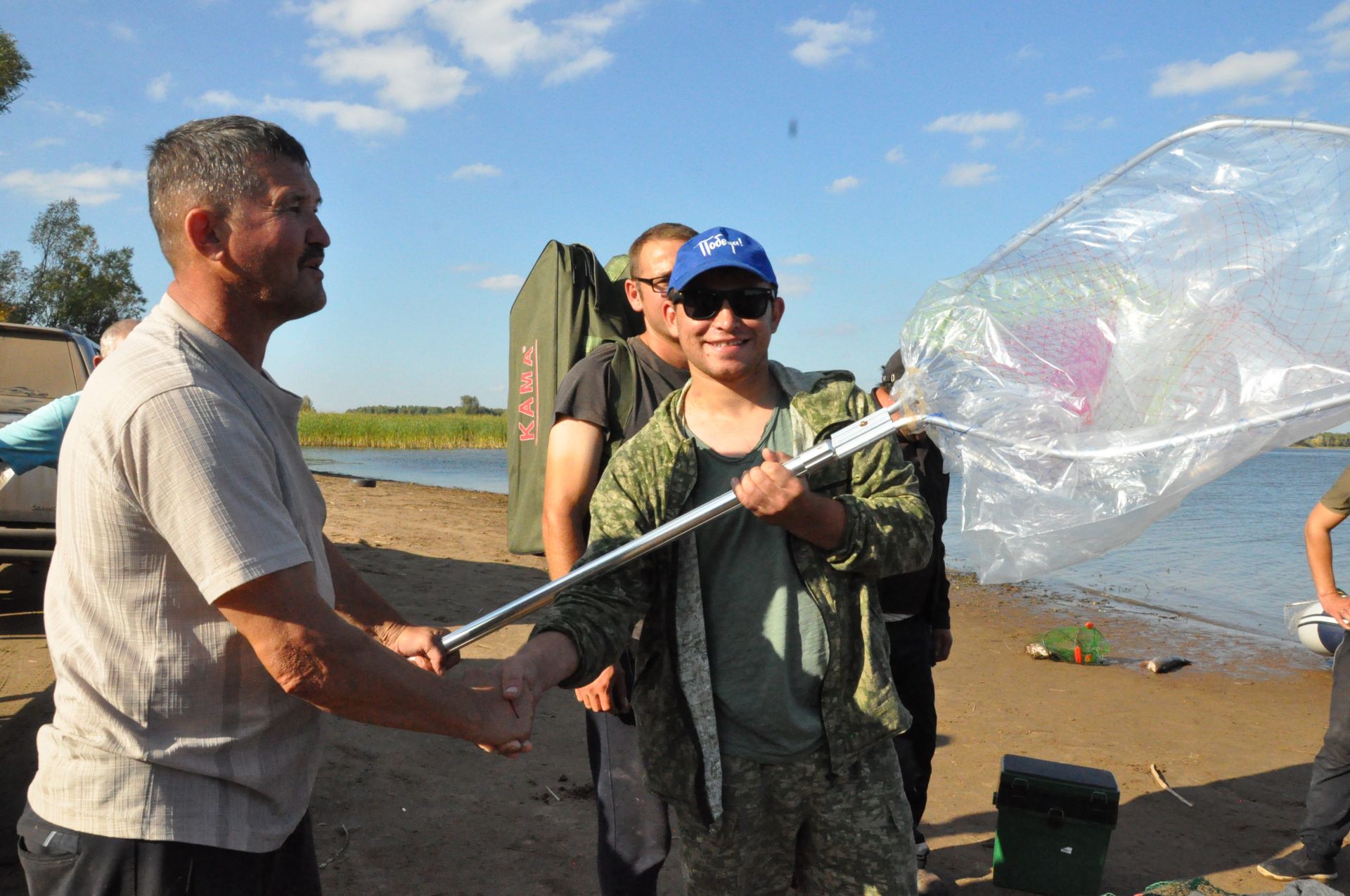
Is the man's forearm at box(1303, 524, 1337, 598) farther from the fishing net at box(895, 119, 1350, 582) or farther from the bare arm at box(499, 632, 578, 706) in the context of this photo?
the bare arm at box(499, 632, 578, 706)

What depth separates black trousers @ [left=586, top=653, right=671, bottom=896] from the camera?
111 inches

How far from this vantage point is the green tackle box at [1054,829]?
12.2 ft

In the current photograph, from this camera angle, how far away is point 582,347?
141 inches

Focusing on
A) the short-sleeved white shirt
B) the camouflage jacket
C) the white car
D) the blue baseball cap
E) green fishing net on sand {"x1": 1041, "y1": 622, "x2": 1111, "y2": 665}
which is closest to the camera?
the short-sleeved white shirt

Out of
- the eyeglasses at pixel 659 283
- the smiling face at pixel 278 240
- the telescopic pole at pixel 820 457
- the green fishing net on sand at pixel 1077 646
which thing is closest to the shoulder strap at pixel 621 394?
the eyeglasses at pixel 659 283

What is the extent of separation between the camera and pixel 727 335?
2211 mm

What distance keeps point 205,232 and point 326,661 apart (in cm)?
77

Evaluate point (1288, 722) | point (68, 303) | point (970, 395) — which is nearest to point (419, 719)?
point (970, 395)

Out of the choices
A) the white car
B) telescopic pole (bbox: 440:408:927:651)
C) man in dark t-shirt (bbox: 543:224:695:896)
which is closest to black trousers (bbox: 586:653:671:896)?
man in dark t-shirt (bbox: 543:224:695:896)

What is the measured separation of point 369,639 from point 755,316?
3.72 ft

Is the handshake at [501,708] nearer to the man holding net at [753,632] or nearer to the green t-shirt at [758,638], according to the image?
the man holding net at [753,632]

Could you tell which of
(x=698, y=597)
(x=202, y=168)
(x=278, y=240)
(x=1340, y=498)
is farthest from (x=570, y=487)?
(x=1340, y=498)

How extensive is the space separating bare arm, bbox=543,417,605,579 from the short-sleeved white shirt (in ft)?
3.91

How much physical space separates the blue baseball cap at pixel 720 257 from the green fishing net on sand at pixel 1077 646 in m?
7.25
